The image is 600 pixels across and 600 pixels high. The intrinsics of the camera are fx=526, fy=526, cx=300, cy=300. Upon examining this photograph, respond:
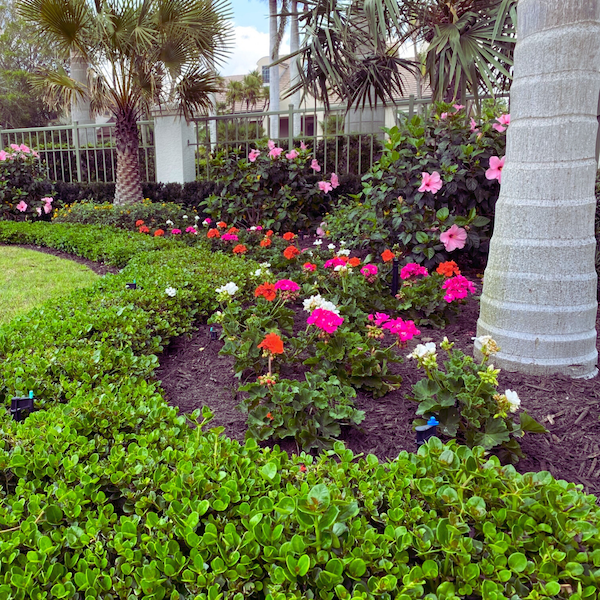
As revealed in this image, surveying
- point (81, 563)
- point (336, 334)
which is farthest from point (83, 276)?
point (81, 563)

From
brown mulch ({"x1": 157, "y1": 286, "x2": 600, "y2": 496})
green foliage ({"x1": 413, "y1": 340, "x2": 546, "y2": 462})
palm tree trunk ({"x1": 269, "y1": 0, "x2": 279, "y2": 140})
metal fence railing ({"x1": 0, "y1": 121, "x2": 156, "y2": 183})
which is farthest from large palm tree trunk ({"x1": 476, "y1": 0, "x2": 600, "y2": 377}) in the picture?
palm tree trunk ({"x1": 269, "y1": 0, "x2": 279, "y2": 140})

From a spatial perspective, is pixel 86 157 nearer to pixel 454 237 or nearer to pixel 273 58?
pixel 273 58

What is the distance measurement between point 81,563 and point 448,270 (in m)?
2.86

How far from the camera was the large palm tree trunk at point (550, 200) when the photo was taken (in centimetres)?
248

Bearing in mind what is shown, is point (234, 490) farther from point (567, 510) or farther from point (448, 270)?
point (448, 270)

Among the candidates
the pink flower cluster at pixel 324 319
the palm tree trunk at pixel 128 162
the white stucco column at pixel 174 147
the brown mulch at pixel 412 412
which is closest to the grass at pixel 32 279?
the brown mulch at pixel 412 412

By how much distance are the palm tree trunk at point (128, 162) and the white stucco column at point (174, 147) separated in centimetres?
104

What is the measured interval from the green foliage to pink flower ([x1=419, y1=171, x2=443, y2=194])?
2.55 meters

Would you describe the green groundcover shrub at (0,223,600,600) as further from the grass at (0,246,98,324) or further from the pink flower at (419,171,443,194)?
the pink flower at (419,171,443,194)

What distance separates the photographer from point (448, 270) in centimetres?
354

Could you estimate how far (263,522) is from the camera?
4.45 ft

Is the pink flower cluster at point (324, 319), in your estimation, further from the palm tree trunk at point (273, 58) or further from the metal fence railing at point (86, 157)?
the palm tree trunk at point (273, 58)

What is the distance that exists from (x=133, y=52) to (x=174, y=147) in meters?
2.27

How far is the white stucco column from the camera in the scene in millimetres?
10633
